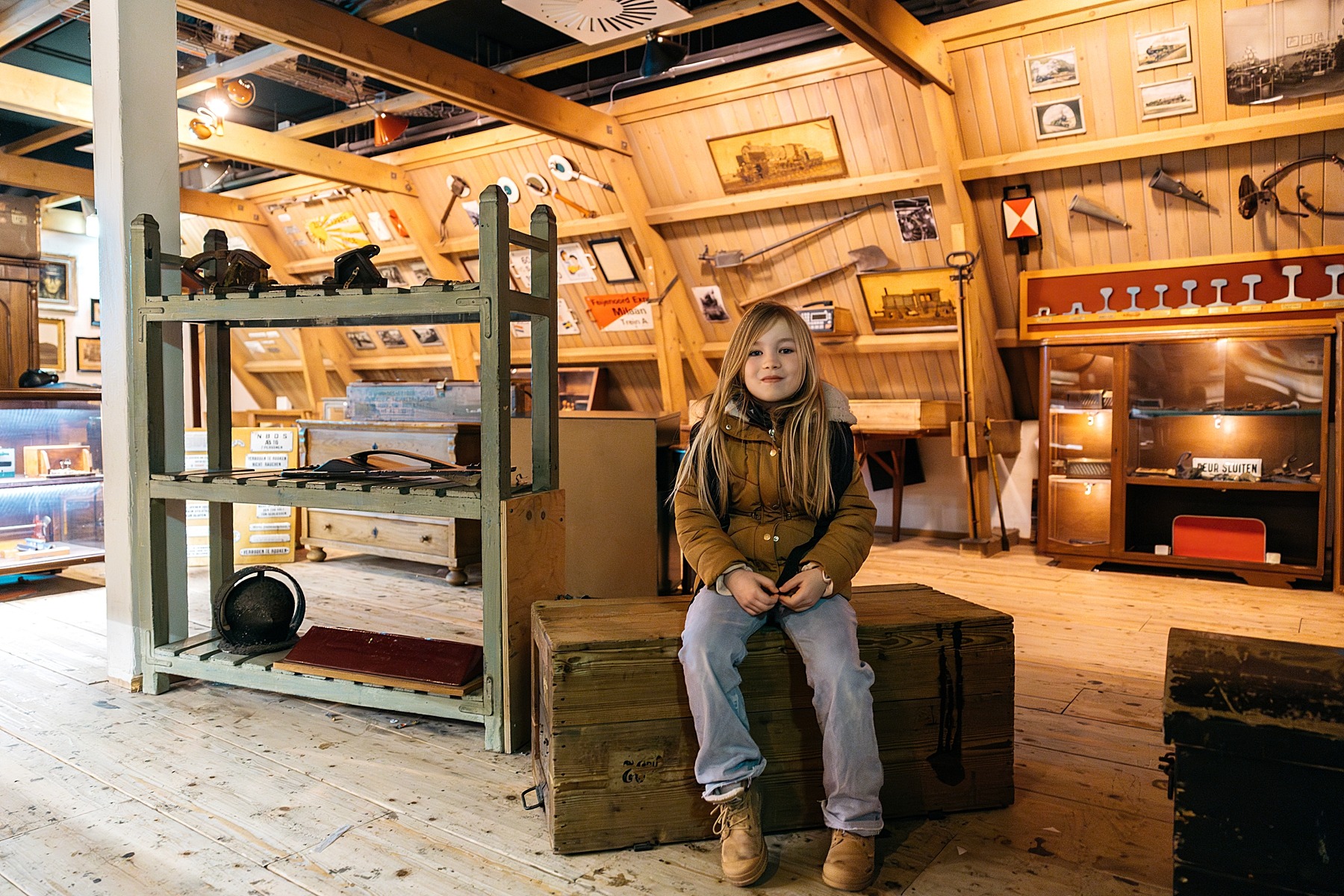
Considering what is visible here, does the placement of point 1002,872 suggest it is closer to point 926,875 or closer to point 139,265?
point 926,875

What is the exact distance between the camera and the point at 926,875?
172cm

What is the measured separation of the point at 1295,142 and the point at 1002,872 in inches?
161

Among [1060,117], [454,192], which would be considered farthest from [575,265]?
[1060,117]

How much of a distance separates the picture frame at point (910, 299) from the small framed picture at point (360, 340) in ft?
16.1

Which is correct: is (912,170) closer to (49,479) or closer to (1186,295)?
(1186,295)

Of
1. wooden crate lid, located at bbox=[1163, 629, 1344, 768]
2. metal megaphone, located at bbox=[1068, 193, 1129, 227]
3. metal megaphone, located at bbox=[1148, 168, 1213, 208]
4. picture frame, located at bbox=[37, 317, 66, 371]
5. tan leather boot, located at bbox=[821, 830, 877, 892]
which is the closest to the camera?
wooden crate lid, located at bbox=[1163, 629, 1344, 768]

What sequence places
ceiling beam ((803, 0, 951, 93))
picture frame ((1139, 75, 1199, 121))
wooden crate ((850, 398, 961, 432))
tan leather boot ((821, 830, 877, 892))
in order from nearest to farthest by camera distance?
1. tan leather boot ((821, 830, 877, 892))
2. ceiling beam ((803, 0, 951, 93))
3. picture frame ((1139, 75, 1199, 121))
4. wooden crate ((850, 398, 961, 432))

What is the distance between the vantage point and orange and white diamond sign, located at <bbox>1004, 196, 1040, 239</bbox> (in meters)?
4.97

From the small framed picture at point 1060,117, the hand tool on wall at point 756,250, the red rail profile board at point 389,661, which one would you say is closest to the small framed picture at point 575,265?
the hand tool on wall at point 756,250

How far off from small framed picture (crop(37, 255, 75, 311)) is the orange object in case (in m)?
9.07

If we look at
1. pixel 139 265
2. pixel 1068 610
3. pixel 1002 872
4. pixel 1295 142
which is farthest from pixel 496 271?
pixel 1295 142

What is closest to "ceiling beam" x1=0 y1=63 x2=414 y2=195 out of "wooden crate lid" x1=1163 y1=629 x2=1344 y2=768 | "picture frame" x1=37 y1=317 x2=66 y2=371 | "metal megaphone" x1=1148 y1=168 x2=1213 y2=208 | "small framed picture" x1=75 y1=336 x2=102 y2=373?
"picture frame" x1=37 y1=317 x2=66 y2=371

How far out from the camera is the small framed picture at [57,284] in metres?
8.19

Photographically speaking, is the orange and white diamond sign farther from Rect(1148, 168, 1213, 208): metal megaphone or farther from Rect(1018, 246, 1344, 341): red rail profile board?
Rect(1148, 168, 1213, 208): metal megaphone
